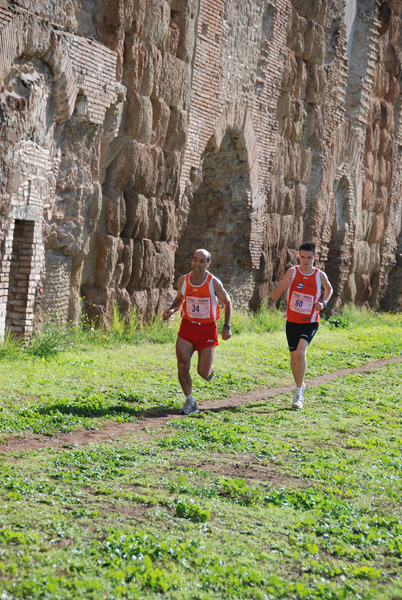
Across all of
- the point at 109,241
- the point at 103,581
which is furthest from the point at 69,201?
the point at 103,581

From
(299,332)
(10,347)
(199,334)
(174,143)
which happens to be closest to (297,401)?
(299,332)

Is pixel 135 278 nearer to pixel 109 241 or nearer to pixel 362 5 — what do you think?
pixel 109 241

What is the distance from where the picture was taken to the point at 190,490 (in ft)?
16.6

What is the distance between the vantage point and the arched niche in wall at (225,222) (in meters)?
16.3

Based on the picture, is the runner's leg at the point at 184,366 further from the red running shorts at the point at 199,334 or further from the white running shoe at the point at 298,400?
the white running shoe at the point at 298,400

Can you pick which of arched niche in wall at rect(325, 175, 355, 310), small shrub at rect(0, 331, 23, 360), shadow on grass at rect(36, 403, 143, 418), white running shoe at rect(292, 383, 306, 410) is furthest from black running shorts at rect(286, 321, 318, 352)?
arched niche in wall at rect(325, 175, 355, 310)

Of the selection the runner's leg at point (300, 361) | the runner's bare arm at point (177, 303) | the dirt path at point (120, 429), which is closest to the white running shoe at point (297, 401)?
the runner's leg at point (300, 361)

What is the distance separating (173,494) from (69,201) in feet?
22.4

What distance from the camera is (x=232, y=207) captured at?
54.4 ft

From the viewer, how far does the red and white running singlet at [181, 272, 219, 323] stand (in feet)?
25.8

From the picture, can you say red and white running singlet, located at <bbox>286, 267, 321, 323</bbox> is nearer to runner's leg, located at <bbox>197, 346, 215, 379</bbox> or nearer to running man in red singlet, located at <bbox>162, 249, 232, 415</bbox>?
running man in red singlet, located at <bbox>162, 249, 232, 415</bbox>

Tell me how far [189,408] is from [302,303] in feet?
6.42

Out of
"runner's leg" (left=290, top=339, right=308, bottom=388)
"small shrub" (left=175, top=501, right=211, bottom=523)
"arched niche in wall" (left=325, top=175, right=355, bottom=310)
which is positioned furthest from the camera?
"arched niche in wall" (left=325, top=175, right=355, bottom=310)

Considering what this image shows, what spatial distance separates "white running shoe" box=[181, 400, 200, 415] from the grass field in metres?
0.21
